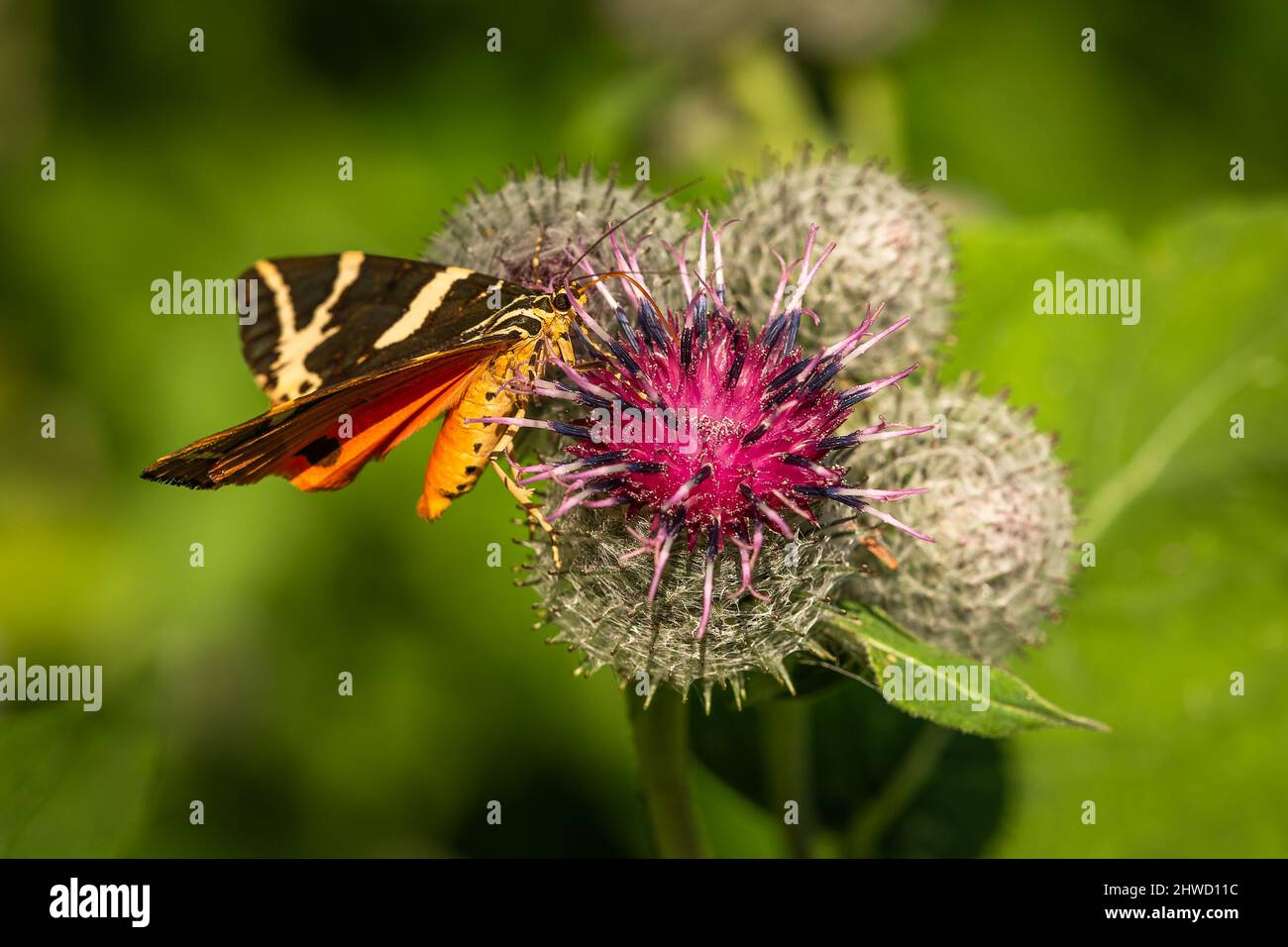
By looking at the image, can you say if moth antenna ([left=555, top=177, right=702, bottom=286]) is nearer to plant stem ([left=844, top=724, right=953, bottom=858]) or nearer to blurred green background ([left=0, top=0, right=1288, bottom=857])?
blurred green background ([left=0, top=0, right=1288, bottom=857])

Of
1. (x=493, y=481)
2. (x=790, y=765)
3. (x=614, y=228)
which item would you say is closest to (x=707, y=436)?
(x=614, y=228)

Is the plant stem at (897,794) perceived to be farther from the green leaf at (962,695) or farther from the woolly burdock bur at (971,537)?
the green leaf at (962,695)

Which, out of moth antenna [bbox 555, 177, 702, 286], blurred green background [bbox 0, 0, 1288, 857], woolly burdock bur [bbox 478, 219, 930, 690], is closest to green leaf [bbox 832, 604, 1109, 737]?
woolly burdock bur [bbox 478, 219, 930, 690]

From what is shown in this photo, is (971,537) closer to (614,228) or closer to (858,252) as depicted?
(858,252)

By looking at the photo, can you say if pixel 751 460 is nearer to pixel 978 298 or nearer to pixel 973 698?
pixel 973 698

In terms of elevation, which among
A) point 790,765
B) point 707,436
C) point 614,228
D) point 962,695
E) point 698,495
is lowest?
point 790,765
